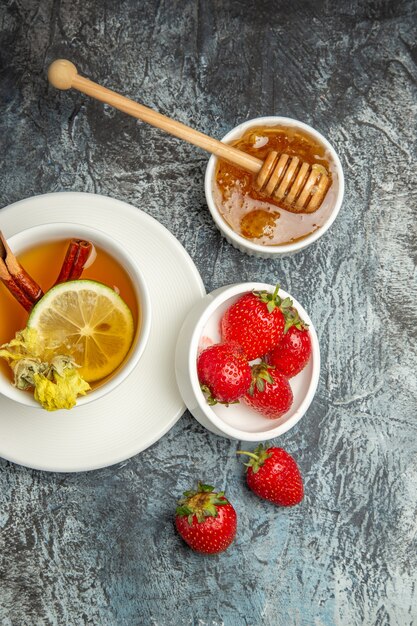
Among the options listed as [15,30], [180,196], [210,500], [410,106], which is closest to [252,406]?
[210,500]

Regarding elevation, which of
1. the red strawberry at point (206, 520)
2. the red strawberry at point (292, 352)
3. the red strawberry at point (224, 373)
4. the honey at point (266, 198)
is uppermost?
the honey at point (266, 198)

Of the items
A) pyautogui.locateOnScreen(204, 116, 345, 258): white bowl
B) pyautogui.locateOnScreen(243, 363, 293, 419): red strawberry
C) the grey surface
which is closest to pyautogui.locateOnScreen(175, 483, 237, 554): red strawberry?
the grey surface

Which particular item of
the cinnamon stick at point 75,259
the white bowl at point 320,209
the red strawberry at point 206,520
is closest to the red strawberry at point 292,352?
the white bowl at point 320,209

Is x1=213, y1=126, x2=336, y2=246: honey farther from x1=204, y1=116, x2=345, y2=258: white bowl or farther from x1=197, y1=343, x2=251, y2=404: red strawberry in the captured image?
x1=197, y1=343, x2=251, y2=404: red strawberry

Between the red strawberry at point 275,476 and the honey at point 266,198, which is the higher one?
the honey at point 266,198

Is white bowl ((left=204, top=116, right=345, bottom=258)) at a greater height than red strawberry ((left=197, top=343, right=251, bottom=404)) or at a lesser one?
greater

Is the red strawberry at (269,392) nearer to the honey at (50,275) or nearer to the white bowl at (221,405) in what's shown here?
the white bowl at (221,405)

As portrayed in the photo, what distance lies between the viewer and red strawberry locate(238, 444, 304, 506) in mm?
1516

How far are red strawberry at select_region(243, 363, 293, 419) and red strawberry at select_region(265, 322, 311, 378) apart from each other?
2 cm

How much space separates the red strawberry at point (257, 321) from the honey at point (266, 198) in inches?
5.6

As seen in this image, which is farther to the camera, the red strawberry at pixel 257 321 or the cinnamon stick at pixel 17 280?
the red strawberry at pixel 257 321

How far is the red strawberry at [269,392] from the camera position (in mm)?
1415

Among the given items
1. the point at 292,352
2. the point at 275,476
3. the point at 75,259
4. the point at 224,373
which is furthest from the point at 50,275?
the point at 275,476

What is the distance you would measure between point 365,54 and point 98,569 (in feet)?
3.99
